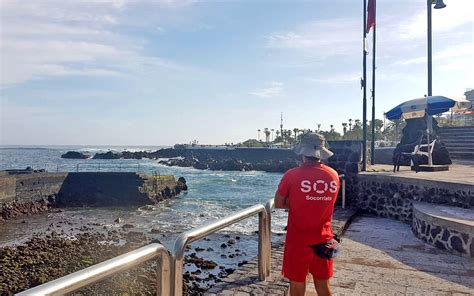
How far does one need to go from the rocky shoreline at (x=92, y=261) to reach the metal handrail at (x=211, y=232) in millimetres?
5776

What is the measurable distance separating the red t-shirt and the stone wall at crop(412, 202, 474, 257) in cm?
367

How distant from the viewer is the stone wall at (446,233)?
5.70 meters

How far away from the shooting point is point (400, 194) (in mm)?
8953

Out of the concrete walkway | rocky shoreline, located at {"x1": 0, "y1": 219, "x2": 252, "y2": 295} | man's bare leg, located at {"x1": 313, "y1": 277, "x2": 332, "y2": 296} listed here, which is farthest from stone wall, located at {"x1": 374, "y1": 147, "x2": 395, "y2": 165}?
man's bare leg, located at {"x1": 313, "y1": 277, "x2": 332, "y2": 296}

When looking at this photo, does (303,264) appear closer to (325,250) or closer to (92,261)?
(325,250)

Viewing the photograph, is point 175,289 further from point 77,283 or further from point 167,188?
point 167,188

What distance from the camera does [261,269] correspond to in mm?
4180

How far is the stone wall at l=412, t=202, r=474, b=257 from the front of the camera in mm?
5699

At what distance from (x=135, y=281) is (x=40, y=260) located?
536cm

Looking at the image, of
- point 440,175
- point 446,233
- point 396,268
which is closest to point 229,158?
point 440,175

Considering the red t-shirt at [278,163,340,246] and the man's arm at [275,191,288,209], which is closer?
the red t-shirt at [278,163,340,246]

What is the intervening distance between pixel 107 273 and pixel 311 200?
5.49 feet

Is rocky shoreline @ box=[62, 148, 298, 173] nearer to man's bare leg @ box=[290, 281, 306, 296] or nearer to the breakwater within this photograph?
the breakwater

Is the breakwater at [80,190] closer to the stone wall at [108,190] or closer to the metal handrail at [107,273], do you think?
the stone wall at [108,190]
